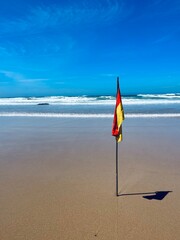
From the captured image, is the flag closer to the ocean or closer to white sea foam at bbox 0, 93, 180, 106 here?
the ocean

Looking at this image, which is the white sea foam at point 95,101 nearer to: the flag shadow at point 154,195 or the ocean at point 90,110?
the ocean at point 90,110

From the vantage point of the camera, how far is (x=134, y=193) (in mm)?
4273

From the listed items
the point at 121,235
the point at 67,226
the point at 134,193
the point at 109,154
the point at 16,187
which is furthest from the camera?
the point at 109,154

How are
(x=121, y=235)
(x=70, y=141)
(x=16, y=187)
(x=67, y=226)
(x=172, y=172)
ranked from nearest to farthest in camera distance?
(x=121, y=235) < (x=67, y=226) < (x=16, y=187) < (x=172, y=172) < (x=70, y=141)

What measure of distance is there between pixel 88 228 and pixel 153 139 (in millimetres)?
6102

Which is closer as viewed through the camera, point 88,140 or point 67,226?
point 67,226

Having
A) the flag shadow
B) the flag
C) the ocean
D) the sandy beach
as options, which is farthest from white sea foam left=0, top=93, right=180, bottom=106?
the flag

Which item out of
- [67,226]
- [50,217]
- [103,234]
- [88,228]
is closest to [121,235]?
[103,234]

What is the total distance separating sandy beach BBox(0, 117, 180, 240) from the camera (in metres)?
3.26

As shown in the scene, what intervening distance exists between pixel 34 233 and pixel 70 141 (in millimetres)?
5651

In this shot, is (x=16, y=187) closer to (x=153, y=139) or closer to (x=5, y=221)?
(x=5, y=221)

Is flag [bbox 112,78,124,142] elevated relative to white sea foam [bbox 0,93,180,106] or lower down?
elevated

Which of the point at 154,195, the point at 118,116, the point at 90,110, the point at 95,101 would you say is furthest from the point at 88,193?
the point at 95,101

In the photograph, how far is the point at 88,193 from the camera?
431cm
